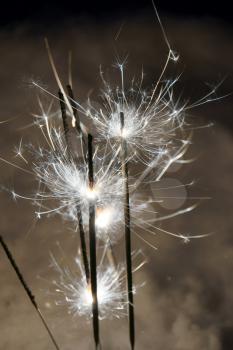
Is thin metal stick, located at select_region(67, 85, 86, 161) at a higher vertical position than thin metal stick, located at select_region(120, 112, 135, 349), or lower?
higher

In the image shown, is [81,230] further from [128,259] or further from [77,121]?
[77,121]

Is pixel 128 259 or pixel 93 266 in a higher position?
pixel 128 259

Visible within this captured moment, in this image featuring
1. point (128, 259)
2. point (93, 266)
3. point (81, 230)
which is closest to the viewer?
point (93, 266)

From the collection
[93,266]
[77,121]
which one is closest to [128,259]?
[93,266]

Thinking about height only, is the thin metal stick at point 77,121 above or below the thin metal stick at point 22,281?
above

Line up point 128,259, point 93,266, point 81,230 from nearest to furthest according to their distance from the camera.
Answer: point 93,266 < point 128,259 < point 81,230

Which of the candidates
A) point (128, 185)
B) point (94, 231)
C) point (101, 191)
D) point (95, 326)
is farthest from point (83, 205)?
point (95, 326)

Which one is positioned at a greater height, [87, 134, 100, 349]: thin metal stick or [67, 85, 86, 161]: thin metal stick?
[67, 85, 86, 161]: thin metal stick

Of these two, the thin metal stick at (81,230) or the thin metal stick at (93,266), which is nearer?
the thin metal stick at (93,266)

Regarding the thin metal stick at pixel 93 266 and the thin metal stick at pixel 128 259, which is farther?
the thin metal stick at pixel 128 259

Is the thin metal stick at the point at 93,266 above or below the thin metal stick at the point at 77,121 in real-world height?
below

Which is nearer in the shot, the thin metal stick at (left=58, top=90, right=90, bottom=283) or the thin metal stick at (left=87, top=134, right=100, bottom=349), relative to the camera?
the thin metal stick at (left=87, top=134, right=100, bottom=349)
